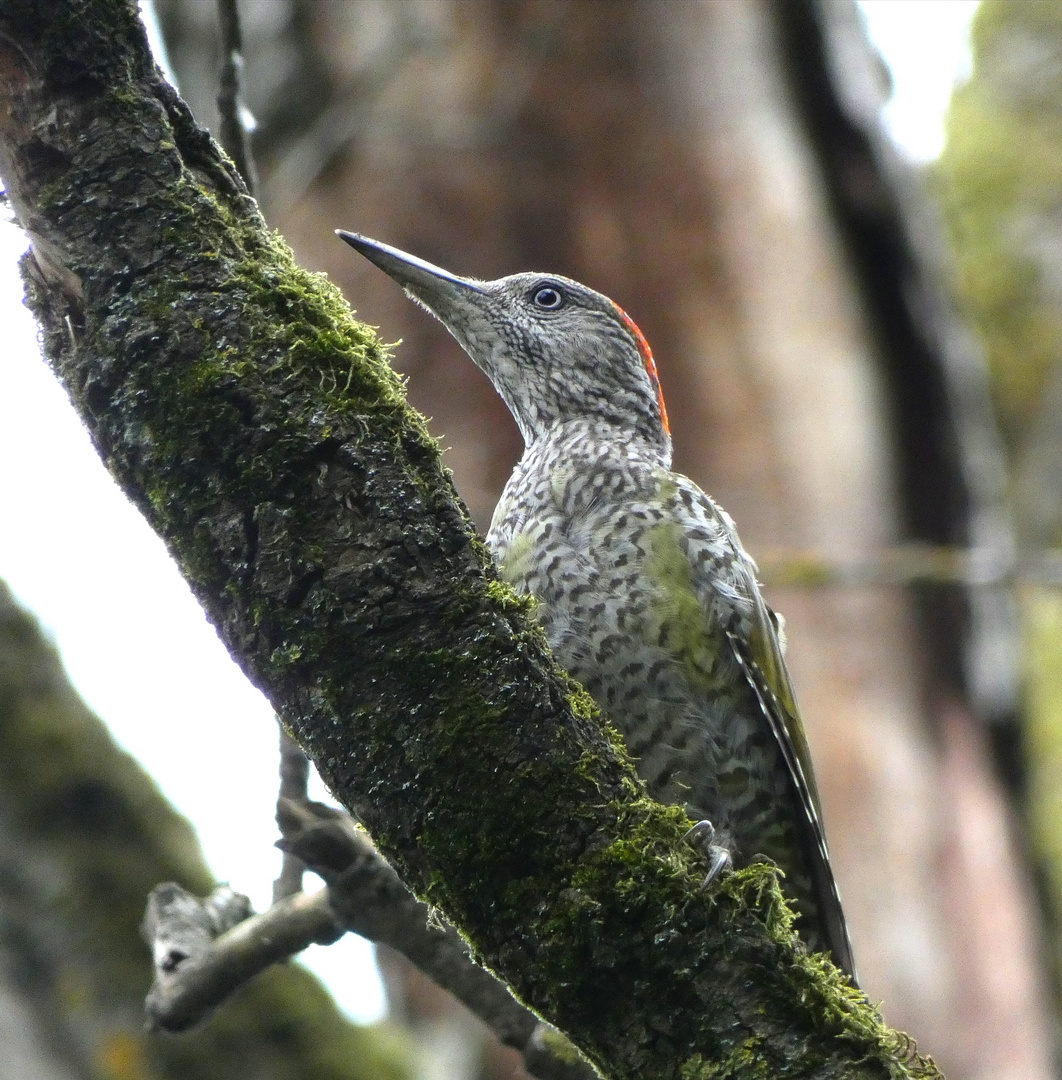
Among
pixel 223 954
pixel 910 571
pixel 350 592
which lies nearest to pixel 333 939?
pixel 223 954

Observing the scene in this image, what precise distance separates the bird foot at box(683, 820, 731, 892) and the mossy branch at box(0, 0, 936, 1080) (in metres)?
0.03

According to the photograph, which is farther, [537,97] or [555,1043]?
[537,97]

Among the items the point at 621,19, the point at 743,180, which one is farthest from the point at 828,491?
the point at 621,19

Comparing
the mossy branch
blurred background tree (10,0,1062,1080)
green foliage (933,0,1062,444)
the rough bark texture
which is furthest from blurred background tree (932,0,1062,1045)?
the mossy branch

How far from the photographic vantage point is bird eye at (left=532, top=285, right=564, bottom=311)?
18.0ft

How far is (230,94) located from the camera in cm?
370

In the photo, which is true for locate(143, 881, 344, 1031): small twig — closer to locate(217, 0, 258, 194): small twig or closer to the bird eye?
locate(217, 0, 258, 194): small twig

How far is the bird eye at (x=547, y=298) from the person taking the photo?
18.0 ft

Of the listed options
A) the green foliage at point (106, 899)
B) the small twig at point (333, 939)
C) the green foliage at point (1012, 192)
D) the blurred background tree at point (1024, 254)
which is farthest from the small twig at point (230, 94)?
the green foliage at point (1012, 192)

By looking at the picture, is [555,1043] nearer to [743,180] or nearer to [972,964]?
[972,964]

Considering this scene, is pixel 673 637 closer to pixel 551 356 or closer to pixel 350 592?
pixel 551 356

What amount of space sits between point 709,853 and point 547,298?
10.9 ft

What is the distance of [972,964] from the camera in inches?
279

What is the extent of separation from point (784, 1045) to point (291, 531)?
1184 mm
